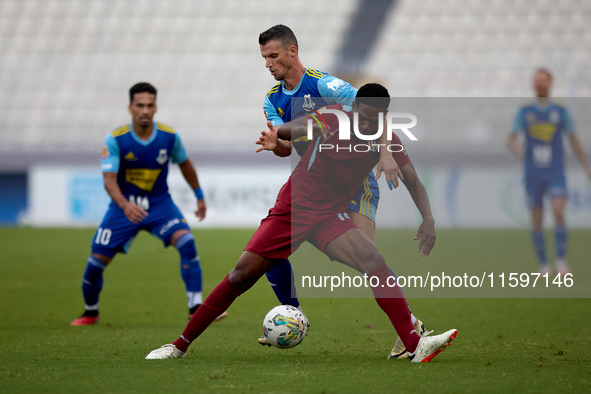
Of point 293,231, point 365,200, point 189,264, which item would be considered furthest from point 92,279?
point 365,200

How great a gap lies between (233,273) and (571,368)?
2051 mm

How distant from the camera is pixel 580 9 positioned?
26656 millimetres

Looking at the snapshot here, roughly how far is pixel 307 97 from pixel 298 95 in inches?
3.3

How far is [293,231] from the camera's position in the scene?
4.45 metres

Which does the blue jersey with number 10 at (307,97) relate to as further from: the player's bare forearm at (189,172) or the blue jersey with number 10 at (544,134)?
the blue jersey with number 10 at (544,134)

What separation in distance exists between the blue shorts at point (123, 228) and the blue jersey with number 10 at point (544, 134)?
489 cm

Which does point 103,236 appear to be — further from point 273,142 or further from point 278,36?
point 273,142

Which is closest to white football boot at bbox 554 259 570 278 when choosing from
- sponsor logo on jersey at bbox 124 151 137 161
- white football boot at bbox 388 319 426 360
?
white football boot at bbox 388 319 426 360

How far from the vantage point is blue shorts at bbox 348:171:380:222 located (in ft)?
16.0

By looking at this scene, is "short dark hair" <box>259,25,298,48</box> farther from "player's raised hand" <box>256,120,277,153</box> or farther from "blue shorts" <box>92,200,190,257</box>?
"blue shorts" <box>92,200,190,257</box>

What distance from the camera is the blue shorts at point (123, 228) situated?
6480 mm

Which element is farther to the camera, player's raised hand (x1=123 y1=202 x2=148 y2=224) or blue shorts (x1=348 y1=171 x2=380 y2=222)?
player's raised hand (x1=123 y1=202 x2=148 y2=224)

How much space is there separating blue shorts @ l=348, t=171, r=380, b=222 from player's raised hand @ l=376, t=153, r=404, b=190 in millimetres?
684

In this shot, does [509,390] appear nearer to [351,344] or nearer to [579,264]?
[351,344]
